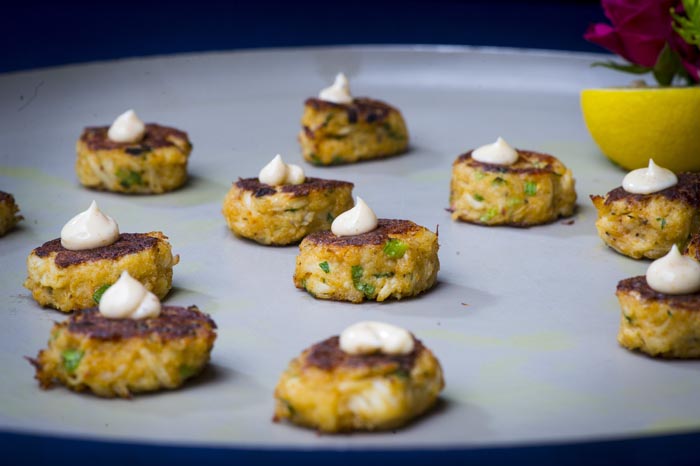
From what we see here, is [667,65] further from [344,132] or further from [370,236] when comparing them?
[370,236]

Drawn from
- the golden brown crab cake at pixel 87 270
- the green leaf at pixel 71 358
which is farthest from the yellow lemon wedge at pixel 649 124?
the green leaf at pixel 71 358

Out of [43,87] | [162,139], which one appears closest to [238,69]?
[43,87]

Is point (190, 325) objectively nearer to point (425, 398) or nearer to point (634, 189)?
point (425, 398)

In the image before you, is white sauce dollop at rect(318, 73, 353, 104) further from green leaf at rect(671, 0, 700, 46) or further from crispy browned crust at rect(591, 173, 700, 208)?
crispy browned crust at rect(591, 173, 700, 208)

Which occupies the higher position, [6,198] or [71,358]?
[71,358]

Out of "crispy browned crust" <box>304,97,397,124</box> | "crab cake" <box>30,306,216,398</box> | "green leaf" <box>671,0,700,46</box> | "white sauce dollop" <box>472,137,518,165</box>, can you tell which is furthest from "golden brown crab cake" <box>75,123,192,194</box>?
"green leaf" <box>671,0,700,46</box>

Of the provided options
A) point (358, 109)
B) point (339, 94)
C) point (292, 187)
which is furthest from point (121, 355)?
point (339, 94)

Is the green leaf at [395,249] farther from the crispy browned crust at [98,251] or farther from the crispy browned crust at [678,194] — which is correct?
the crispy browned crust at [678,194]
